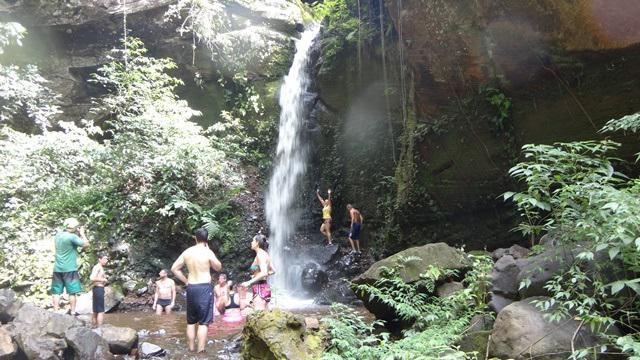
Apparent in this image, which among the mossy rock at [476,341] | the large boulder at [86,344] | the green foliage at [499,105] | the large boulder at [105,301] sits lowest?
the large boulder at [105,301]

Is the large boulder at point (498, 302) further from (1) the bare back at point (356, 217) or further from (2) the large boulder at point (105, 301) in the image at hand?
(2) the large boulder at point (105, 301)

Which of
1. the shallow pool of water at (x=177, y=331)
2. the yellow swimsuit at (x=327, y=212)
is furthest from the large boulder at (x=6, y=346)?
the yellow swimsuit at (x=327, y=212)

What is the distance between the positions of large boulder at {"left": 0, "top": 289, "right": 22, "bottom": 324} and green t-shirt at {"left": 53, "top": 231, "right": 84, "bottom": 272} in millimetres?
1599

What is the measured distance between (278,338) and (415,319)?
1866 mm

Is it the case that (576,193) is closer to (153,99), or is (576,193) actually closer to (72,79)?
(153,99)

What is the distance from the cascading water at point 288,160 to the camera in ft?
45.6

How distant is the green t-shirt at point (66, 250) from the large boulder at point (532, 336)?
21.7 feet

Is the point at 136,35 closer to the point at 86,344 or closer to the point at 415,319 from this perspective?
the point at 86,344

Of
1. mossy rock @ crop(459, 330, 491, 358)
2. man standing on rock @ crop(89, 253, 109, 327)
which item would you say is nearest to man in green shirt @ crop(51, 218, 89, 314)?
man standing on rock @ crop(89, 253, 109, 327)

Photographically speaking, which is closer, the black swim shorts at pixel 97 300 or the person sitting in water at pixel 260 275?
the person sitting in water at pixel 260 275

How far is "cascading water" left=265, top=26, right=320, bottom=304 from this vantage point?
547 inches

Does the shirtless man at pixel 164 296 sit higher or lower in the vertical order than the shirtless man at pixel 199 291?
lower

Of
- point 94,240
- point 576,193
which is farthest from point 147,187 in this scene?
point 576,193

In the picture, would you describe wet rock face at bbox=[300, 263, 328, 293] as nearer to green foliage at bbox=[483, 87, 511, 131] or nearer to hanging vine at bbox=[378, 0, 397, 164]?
hanging vine at bbox=[378, 0, 397, 164]
